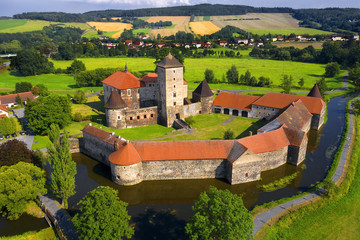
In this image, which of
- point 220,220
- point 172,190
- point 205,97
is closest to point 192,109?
point 205,97

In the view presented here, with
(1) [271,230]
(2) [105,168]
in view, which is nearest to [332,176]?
(1) [271,230]

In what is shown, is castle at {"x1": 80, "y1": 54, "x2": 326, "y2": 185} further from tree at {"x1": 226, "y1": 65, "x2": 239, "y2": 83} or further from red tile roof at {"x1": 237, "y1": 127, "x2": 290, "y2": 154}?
tree at {"x1": 226, "y1": 65, "x2": 239, "y2": 83}

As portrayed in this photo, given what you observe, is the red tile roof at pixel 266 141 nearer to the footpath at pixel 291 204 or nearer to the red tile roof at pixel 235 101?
the footpath at pixel 291 204

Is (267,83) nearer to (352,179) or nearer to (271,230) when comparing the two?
(352,179)

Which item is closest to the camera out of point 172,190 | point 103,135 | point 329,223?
point 329,223

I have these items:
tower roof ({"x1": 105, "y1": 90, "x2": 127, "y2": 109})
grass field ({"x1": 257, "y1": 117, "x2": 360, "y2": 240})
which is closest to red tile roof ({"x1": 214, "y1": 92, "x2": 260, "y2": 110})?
tower roof ({"x1": 105, "y1": 90, "x2": 127, "y2": 109})

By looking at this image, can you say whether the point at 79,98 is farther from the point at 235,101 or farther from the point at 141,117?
the point at 235,101
